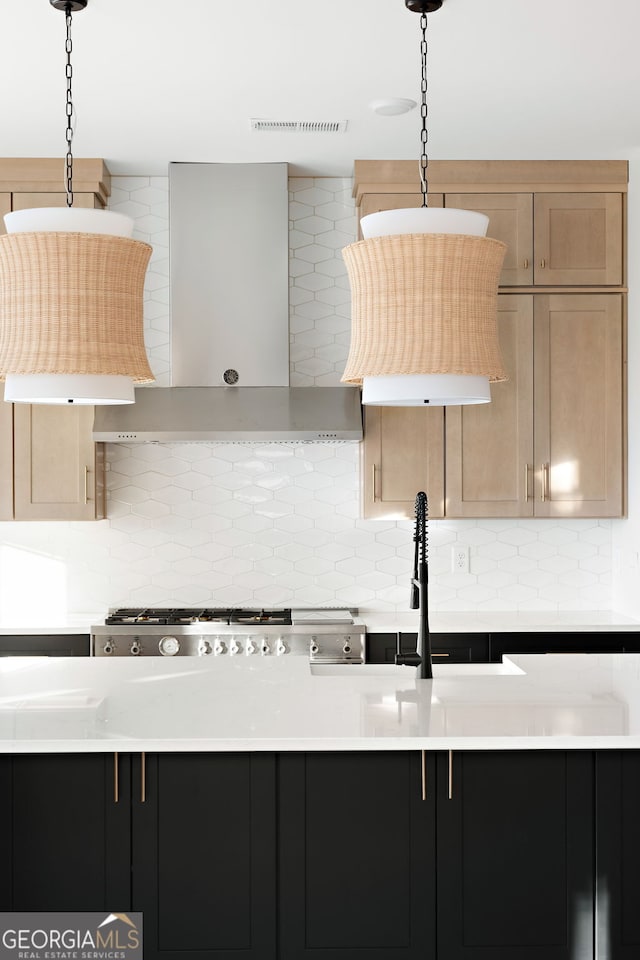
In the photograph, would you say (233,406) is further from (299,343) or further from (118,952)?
(118,952)

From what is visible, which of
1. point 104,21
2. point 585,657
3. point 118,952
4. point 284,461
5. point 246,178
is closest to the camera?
point 118,952

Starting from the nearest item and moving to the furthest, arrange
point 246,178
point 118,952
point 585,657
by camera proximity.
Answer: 1. point 118,952
2. point 585,657
3. point 246,178

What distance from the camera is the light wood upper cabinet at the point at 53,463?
434 cm

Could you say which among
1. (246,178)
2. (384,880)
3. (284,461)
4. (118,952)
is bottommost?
(118,952)

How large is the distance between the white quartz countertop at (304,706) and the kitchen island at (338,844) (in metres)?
0.03

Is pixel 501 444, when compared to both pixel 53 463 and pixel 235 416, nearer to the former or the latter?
pixel 235 416

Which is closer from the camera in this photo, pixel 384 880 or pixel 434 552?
pixel 384 880

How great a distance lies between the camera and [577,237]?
4.40m

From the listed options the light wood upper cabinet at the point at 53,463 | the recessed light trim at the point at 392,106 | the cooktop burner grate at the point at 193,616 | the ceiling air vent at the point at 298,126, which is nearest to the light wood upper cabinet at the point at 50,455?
the light wood upper cabinet at the point at 53,463

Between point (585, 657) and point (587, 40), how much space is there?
207cm

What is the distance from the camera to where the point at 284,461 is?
4.71 meters

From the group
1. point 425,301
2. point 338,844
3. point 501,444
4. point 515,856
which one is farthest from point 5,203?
point 515,856

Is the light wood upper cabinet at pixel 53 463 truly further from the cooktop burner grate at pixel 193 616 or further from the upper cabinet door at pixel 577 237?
the upper cabinet door at pixel 577 237

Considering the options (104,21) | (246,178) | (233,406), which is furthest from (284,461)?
(104,21)
